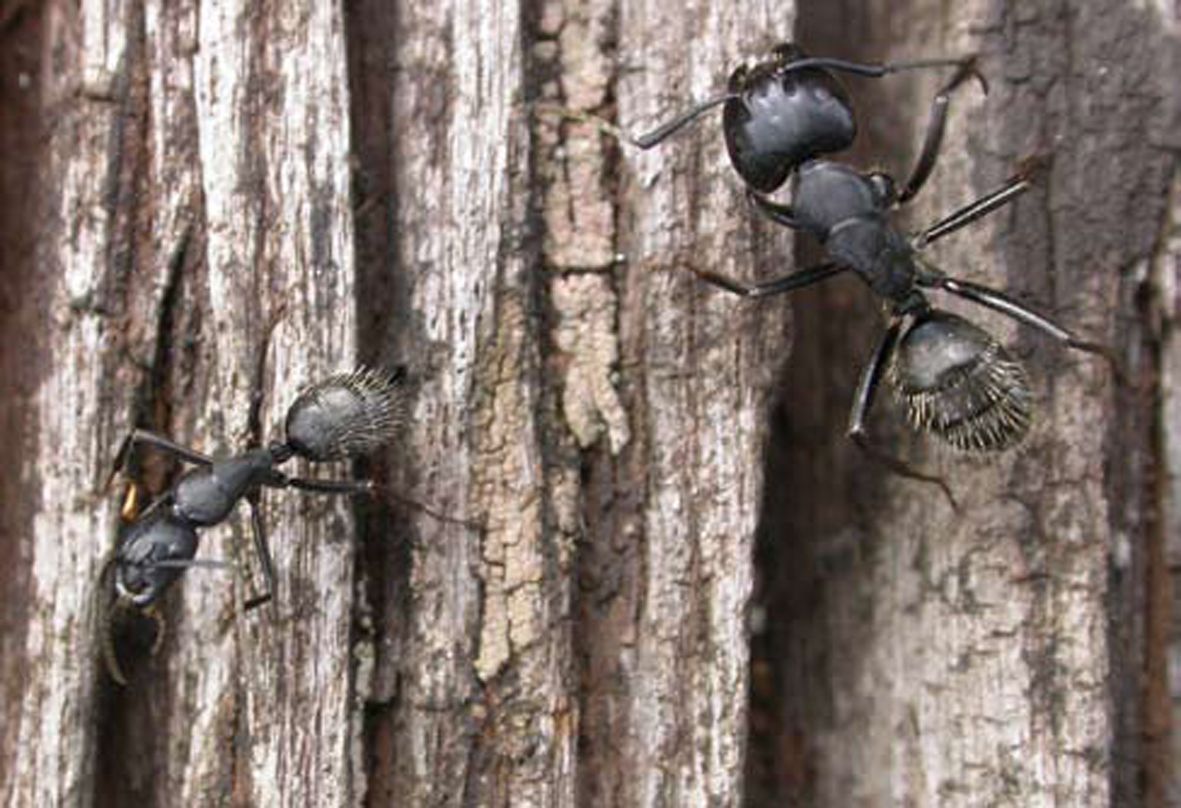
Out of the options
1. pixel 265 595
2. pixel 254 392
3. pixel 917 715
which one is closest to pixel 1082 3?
pixel 917 715

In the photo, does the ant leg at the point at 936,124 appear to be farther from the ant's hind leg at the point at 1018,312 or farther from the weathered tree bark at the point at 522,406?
the ant's hind leg at the point at 1018,312

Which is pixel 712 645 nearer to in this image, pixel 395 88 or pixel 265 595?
pixel 265 595

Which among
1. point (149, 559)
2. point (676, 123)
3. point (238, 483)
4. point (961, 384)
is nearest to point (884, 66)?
point (676, 123)

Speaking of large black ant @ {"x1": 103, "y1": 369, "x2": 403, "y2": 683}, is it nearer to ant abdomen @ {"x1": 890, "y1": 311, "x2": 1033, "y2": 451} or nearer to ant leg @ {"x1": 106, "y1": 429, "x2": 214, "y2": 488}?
ant leg @ {"x1": 106, "y1": 429, "x2": 214, "y2": 488}

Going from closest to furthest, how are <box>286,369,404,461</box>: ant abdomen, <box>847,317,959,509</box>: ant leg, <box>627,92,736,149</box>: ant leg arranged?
<box>286,369,404,461</box>: ant abdomen < <box>627,92,736,149</box>: ant leg < <box>847,317,959,509</box>: ant leg

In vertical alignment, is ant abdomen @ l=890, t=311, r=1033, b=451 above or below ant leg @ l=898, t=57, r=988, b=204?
below

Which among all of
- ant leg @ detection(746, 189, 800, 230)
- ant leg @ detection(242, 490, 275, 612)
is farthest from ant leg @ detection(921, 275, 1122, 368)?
ant leg @ detection(242, 490, 275, 612)

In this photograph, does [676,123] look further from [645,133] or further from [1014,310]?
[1014,310]
